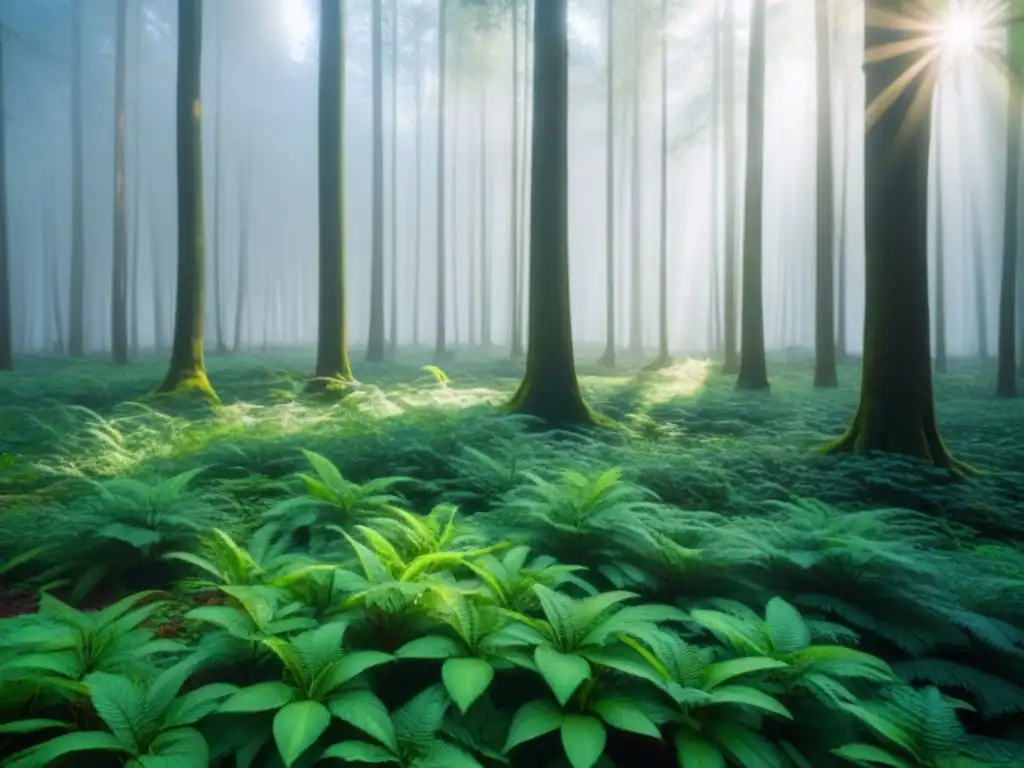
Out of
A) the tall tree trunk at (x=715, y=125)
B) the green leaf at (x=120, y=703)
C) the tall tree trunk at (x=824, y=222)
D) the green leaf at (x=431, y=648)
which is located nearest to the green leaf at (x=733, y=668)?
the green leaf at (x=431, y=648)

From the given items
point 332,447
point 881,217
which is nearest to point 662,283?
point 881,217

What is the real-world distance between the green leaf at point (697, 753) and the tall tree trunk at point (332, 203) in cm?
1088

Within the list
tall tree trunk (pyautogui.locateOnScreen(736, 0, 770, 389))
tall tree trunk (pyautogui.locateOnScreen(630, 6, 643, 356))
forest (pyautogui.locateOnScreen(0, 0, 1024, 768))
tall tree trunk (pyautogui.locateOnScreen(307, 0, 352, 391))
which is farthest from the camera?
tall tree trunk (pyautogui.locateOnScreen(630, 6, 643, 356))

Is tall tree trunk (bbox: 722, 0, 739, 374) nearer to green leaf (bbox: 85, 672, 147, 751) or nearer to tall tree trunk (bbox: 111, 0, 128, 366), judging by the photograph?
green leaf (bbox: 85, 672, 147, 751)

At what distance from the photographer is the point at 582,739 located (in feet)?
7.38

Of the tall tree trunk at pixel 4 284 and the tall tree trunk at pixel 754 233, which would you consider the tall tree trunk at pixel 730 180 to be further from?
the tall tree trunk at pixel 4 284

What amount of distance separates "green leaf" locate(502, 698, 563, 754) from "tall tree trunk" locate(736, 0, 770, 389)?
1390cm

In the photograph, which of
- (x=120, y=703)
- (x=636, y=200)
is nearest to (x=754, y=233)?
(x=636, y=200)

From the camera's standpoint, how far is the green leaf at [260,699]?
2.32 m

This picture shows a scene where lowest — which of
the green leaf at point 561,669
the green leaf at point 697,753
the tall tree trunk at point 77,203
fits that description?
the green leaf at point 697,753

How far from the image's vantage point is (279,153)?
153 ft

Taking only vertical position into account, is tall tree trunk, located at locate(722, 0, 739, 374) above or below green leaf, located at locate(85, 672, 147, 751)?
above

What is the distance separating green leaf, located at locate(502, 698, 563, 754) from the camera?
2268mm

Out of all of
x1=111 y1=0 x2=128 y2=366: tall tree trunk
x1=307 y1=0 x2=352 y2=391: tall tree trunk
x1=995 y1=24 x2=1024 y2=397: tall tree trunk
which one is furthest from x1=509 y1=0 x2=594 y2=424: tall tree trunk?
x1=111 y1=0 x2=128 y2=366: tall tree trunk
